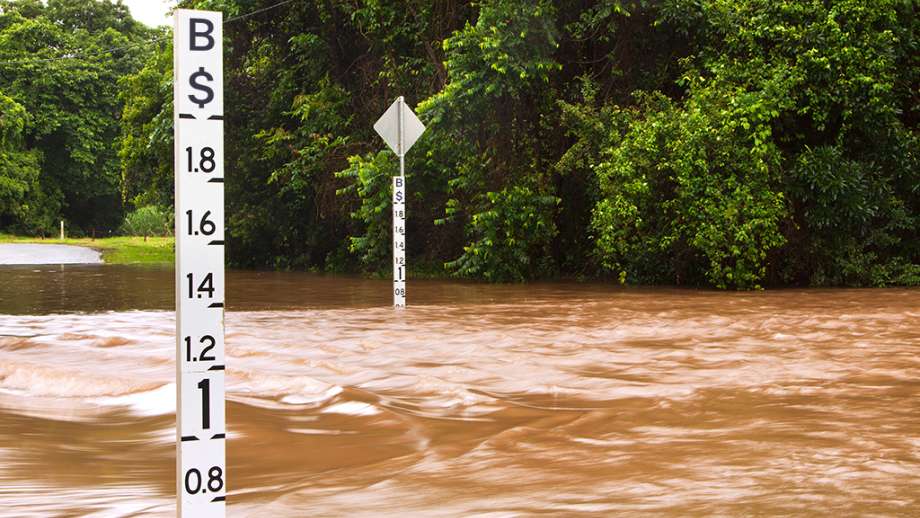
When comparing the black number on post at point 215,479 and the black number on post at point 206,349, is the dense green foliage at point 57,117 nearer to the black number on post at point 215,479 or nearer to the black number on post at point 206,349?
the black number on post at point 206,349

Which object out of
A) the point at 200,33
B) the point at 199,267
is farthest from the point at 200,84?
the point at 199,267

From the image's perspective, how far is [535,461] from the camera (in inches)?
229

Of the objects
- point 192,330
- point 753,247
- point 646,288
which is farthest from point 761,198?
point 192,330

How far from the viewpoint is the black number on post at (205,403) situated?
3.64 meters

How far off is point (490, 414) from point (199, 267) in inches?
152

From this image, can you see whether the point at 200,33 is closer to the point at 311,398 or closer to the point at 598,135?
the point at 311,398

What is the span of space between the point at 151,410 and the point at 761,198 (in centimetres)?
1348

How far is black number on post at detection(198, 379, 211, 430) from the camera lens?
364 cm

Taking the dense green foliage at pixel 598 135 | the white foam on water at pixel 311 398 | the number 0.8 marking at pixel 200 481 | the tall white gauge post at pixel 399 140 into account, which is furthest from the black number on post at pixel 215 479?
the dense green foliage at pixel 598 135

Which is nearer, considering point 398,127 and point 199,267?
point 199,267

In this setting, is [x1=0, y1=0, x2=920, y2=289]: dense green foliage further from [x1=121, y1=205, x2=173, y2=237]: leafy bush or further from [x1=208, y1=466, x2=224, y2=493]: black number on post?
[x1=121, y1=205, x2=173, y2=237]: leafy bush

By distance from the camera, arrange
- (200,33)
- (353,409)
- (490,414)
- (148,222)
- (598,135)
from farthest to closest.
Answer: (148,222) < (598,135) < (353,409) < (490,414) < (200,33)

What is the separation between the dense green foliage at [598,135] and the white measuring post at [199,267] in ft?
51.3

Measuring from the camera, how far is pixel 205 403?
3.65 m
